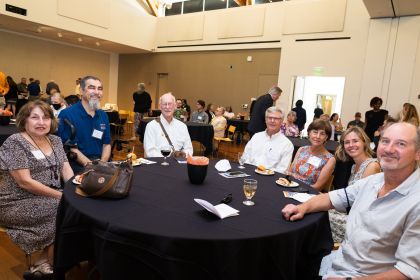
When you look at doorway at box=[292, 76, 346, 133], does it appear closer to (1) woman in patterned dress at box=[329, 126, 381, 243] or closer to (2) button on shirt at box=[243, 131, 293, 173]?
(2) button on shirt at box=[243, 131, 293, 173]

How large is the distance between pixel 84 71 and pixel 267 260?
1334cm

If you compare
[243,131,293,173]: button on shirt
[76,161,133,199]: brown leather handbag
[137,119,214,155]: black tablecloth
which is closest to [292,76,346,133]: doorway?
[137,119,214,155]: black tablecloth

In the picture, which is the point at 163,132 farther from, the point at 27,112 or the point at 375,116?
the point at 375,116

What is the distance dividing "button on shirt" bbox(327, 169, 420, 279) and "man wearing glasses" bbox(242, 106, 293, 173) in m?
1.50

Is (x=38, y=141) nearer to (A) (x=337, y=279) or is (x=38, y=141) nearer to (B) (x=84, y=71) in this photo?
(A) (x=337, y=279)

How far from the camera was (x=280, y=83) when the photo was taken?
384 inches

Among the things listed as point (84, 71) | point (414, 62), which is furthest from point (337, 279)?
point (84, 71)

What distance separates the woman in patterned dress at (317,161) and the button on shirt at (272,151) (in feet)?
0.59

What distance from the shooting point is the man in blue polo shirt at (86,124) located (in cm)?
274

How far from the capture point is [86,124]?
2832mm

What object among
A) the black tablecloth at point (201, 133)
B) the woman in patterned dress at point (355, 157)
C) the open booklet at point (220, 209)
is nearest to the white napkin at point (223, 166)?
the open booklet at point (220, 209)

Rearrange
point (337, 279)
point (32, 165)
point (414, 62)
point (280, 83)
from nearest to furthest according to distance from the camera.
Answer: point (337, 279) < point (32, 165) < point (414, 62) < point (280, 83)

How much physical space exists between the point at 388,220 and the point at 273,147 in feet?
5.88

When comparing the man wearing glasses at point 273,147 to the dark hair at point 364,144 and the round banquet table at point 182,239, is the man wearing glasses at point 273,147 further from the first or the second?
the round banquet table at point 182,239
